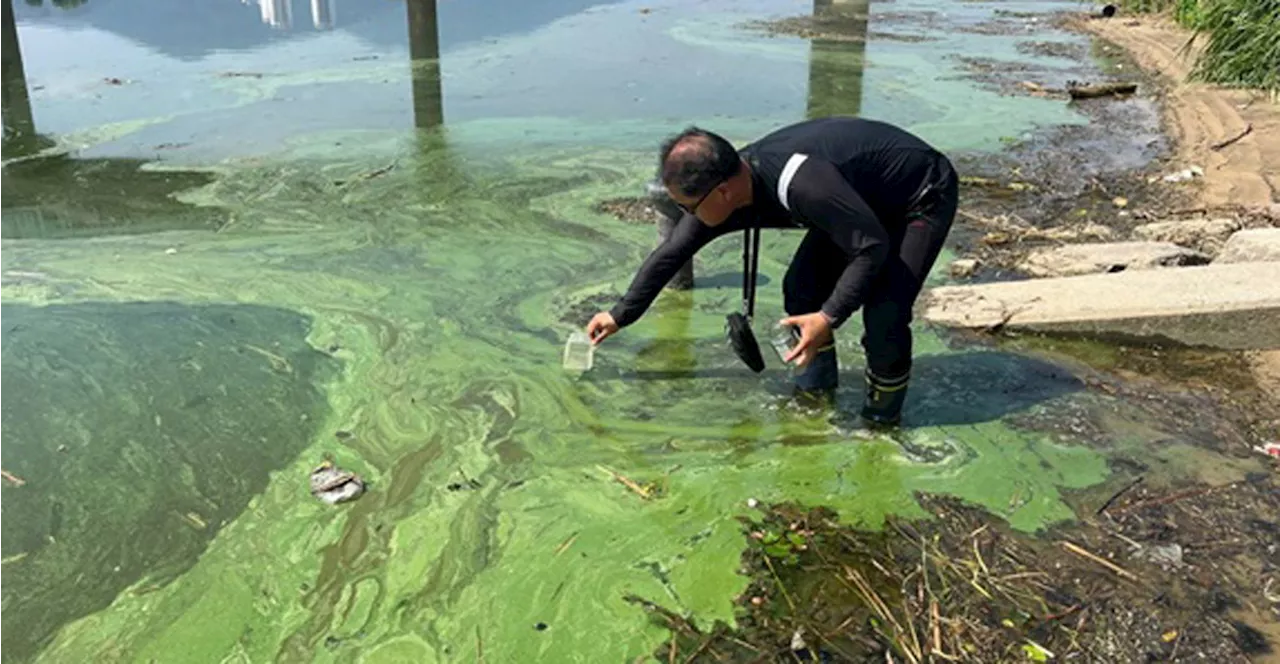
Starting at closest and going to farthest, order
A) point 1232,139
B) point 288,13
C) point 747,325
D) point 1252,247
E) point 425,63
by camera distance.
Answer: point 747,325
point 1252,247
point 1232,139
point 425,63
point 288,13

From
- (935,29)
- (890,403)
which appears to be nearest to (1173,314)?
(890,403)

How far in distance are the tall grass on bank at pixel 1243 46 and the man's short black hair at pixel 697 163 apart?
A: 6.67m

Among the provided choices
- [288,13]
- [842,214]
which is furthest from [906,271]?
[288,13]

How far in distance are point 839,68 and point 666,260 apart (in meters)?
8.18

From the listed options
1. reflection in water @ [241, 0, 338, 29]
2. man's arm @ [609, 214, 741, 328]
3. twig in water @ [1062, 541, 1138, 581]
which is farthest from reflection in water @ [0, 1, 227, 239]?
reflection in water @ [241, 0, 338, 29]

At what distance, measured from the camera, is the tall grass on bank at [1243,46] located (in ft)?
23.4

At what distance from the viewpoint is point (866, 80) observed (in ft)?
31.4

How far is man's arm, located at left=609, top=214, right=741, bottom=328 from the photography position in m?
2.71

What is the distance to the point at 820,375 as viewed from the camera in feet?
10.5

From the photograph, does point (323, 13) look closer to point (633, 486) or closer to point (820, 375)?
point (820, 375)

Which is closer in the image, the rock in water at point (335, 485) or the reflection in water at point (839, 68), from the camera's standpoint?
the rock in water at point (335, 485)

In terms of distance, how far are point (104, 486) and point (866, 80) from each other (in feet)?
27.5

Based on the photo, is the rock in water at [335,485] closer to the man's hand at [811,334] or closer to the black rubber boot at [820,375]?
the man's hand at [811,334]

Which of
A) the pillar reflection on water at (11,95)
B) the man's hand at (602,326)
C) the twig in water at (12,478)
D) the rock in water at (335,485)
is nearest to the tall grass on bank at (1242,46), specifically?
the man's hand at (602,326)
